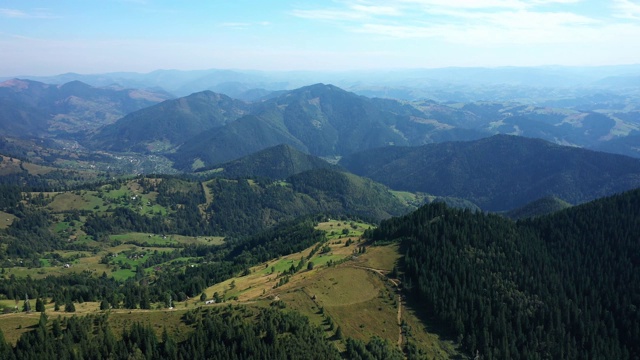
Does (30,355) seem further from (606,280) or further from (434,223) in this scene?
(606,280)

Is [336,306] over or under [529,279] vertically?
over

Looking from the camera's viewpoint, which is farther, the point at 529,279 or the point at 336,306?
the point at 529,279

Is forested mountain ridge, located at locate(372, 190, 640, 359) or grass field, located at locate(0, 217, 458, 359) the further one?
forested mountain ridge, located at locate(372, 190, 640, 359)

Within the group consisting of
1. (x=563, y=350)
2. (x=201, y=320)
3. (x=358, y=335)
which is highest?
(x=201, y=320)

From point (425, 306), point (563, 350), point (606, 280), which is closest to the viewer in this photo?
point (563, 350)

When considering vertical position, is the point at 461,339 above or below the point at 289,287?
below

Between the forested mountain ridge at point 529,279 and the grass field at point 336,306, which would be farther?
the forested mountain ridge at point 529,279

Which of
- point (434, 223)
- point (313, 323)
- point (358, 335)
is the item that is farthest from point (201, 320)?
point (434, 223)

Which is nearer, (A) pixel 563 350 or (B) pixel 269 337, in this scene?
(B) pixel 269 337
